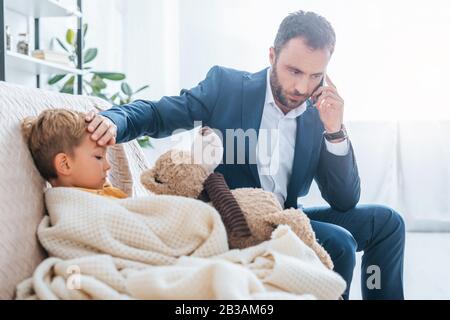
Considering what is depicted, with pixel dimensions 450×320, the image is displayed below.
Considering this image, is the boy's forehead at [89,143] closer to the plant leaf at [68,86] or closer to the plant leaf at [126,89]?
the plant leaf at [68,86]

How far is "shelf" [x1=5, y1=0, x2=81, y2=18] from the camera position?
2340mm

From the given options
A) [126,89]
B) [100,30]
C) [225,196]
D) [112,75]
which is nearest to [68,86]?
[112,75]

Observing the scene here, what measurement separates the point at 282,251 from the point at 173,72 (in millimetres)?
2530

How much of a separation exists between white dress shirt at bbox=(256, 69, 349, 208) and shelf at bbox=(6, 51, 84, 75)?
4.52 feet

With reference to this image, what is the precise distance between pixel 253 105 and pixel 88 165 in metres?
0.46

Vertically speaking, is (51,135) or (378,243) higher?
(51,135)

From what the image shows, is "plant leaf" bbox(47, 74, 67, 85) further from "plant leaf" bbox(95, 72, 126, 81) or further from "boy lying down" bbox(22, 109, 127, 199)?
"boy lying down" bbox(22, 109, 127, 199)

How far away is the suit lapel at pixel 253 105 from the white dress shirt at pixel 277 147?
2 centimetres

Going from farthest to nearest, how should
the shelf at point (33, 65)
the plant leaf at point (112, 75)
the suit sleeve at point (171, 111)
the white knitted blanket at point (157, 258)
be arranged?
1. the plant leaf at point (112, 75)
2. the shelf at point (33, 65)
3. the suit sleeve at point (171, 111)
4. the white knitted blanket at point (157, 258)

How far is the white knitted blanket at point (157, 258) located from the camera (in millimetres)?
590

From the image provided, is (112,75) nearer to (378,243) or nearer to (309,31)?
(309,31)

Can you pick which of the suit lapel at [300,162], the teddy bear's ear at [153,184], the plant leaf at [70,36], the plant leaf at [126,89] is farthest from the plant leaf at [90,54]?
the teddy bear's ear at [153,184]

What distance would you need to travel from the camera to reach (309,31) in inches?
43.9

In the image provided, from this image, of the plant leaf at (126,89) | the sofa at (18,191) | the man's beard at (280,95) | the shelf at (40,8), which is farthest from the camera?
the plant leaf at (126,89)
